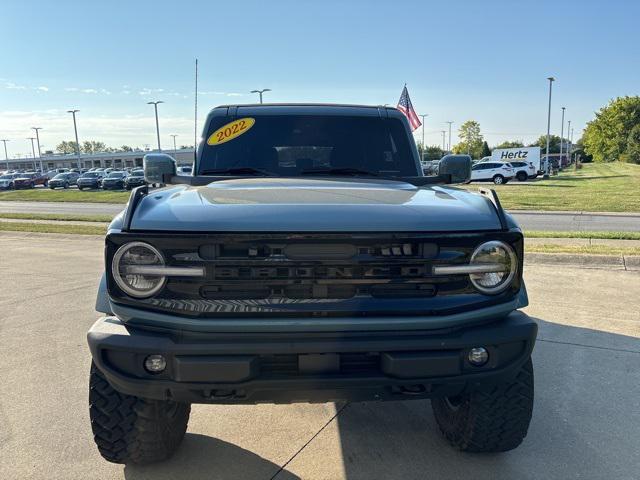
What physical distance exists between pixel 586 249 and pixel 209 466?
7096mm

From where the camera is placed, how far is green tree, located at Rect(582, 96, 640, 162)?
74562mm

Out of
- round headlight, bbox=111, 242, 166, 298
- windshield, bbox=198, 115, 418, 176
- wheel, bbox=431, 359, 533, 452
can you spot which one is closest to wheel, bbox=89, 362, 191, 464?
round headlight, bbox=111, 242, 166, 298

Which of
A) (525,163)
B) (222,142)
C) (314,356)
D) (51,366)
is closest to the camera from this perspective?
(314,356)

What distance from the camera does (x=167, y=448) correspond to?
2.78m

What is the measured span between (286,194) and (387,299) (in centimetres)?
76

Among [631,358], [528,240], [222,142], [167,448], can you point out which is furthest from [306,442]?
[528,240]

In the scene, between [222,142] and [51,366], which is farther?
[51,366]

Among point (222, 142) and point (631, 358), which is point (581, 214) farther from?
point (222, 142)

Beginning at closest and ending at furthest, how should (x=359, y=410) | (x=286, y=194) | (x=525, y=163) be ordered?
1. (x=286, y=194)
2. (x=359, y=410)
3. (x=525, y=163)

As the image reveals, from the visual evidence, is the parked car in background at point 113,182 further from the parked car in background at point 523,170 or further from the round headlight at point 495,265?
the round headlight at point 495,265

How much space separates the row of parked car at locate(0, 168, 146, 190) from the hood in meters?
31.3

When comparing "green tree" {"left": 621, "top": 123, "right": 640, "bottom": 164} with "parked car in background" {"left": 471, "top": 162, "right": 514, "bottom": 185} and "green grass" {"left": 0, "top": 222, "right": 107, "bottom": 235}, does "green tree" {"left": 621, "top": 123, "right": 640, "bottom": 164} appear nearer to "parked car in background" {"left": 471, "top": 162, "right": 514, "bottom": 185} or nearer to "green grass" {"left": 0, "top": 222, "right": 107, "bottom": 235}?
"parked car in background" {"left": 471, "top": 162, "right": 514, "bottom": 185}

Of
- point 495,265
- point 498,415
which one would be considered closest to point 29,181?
point 498,415

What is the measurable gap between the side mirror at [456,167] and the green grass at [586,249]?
4859 mm
